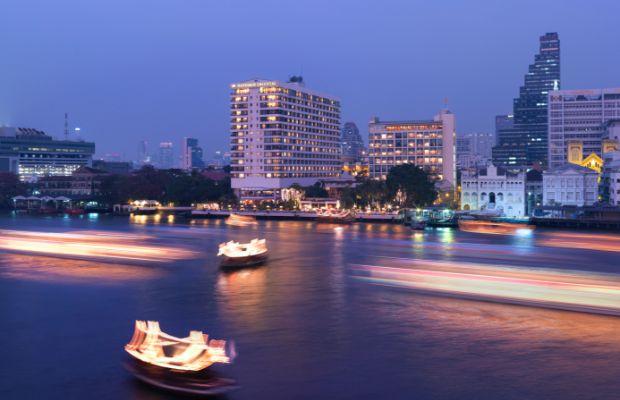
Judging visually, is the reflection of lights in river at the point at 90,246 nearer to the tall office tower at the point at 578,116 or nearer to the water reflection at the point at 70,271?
the water reflection at the point at 70,271

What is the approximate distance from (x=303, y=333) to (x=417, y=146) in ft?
264

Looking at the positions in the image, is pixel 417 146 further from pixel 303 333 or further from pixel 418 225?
pixel 303 333

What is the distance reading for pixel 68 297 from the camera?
82.3 ft

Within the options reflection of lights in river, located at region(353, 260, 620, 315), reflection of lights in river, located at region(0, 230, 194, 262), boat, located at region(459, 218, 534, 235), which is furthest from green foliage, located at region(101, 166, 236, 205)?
reflection of lights in river, located at region(353, 260, 620, 315)

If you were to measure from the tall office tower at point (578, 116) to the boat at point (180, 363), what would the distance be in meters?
93.7

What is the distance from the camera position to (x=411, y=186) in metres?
70.9

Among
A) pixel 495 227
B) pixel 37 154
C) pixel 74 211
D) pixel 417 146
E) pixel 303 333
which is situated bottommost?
pixel 303 333

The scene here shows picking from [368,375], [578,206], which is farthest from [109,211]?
[368,375]

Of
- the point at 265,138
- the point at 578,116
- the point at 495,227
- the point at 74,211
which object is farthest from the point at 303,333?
the point at 578,116

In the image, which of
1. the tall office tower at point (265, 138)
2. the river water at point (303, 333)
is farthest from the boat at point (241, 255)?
the tall office tower at point (265, 138)

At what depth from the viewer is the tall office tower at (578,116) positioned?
10006 cm

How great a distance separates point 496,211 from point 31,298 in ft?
167

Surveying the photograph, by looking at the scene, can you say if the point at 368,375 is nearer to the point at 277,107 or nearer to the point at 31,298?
the point at 31,298

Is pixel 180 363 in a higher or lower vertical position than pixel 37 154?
lower
